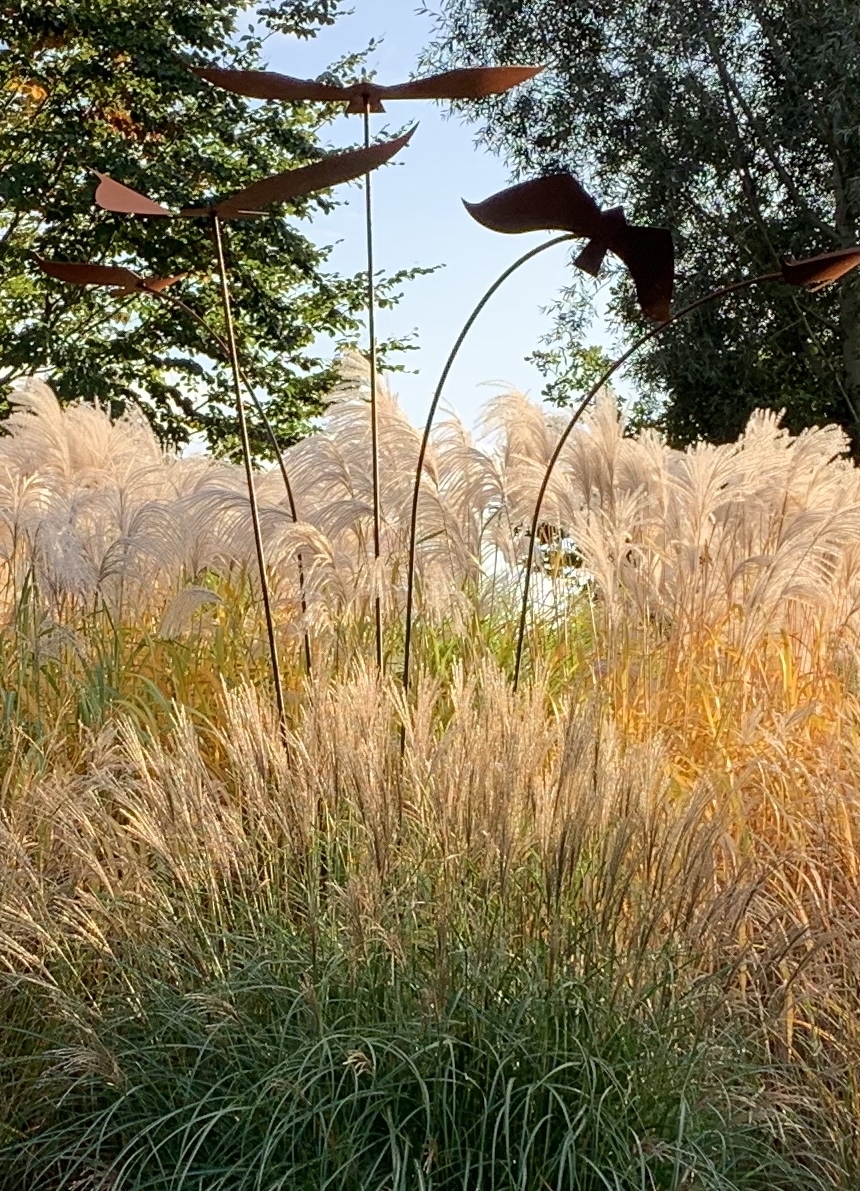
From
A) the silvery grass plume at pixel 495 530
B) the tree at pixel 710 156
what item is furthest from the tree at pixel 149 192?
the silvery grass plume at pixel 495 530

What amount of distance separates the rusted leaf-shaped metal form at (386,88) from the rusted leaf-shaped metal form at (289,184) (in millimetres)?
214

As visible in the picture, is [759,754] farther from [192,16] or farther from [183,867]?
Answer: [192,16]

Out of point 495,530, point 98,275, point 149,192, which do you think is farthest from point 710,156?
point 98,275

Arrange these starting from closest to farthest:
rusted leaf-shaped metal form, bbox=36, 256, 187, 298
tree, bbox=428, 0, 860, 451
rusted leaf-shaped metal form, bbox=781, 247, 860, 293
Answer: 1. rusted leaf-shaped metal form, bbox=781, 247, 860, 293
2. rusted leaf-shaped metal form, bbox=36, 256, 187, 298
3. tree, bbox=428, 0, 860, 451

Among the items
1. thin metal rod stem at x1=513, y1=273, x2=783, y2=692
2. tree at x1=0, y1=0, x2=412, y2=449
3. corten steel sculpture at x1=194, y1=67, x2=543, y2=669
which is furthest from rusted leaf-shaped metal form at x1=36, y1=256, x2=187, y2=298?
tree at x1=0, y1=0, x2=412, y2=449

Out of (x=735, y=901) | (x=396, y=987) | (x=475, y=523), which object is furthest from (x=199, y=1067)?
(x=475, y=523)

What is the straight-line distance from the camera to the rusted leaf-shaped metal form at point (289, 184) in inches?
115

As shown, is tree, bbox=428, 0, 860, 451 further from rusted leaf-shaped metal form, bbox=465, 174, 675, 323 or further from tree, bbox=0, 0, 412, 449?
rusted leaf-shaped metal form, bbox=465, 174, 675, 323

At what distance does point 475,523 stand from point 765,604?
3.18 ft

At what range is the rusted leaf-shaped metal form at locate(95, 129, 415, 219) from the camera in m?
2.91

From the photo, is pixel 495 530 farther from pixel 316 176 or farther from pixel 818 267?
pixel 316 176

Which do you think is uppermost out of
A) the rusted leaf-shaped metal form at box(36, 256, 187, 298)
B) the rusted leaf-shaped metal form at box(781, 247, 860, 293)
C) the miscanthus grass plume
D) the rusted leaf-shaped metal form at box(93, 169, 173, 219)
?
the rusted leaf-shaped metal form at box(93, 169, 173, 219)

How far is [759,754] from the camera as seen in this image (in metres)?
3.63

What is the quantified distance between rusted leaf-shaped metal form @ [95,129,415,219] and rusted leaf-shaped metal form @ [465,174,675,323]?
321mm
